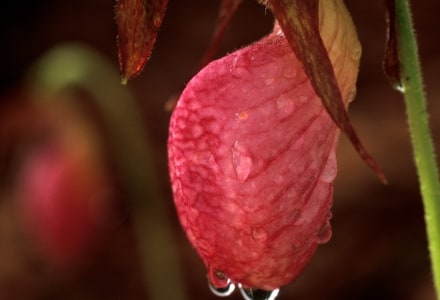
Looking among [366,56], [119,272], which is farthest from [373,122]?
[119,272]

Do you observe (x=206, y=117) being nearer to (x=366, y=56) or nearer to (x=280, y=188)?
(x=280, y=188)

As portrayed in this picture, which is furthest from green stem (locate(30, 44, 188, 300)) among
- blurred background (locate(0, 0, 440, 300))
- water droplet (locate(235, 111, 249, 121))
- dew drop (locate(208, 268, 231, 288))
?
water droplet (locate(235, 111, 249, 121))

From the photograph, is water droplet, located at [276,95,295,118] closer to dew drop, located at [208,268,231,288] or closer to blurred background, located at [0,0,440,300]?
dew drop, located at [208,268,231,288]

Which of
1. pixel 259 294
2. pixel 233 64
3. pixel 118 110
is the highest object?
pixel 233 64

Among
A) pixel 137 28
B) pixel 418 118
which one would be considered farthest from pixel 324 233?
pixel 137 28

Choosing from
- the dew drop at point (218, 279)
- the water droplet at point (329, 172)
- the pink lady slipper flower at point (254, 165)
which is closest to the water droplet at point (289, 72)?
the pink lady slipper flower at point (254, 165)

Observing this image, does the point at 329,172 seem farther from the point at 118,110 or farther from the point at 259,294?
the point at 118,110

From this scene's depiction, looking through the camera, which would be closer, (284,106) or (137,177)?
(284,106)
